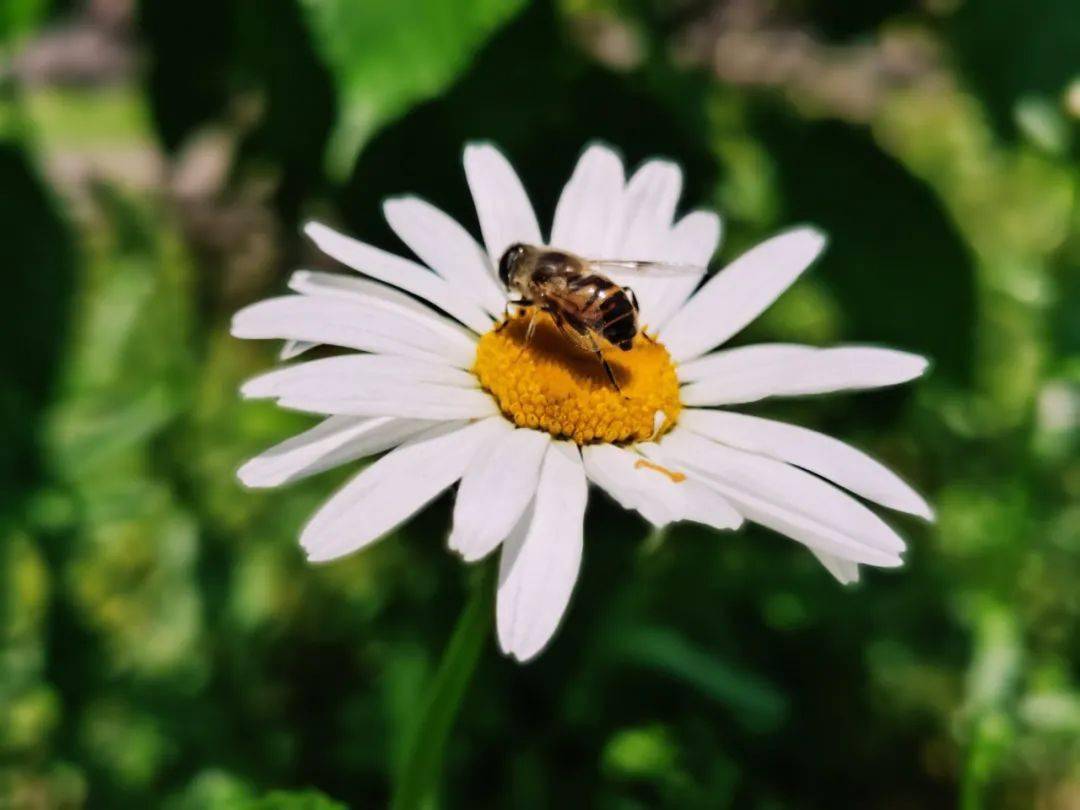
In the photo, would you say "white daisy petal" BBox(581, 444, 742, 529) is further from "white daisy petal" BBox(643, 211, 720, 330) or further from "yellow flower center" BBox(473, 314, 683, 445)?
"white daisy petal" BBox(643, 211, 720, 330)

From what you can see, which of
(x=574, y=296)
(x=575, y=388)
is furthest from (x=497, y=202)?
(x=575, y=388)

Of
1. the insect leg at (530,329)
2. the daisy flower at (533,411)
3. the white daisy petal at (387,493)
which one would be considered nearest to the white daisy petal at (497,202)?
the daisy flower at (533,411)

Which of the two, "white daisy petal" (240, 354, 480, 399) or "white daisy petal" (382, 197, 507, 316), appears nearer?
"white daisy petal" (240, 354, 480, 399)

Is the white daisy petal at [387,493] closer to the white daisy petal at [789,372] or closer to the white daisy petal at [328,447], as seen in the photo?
the white daisy petal at [328,447]

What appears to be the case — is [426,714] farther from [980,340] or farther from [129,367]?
[129,367]

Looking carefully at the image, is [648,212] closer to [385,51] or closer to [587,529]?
[385,51]

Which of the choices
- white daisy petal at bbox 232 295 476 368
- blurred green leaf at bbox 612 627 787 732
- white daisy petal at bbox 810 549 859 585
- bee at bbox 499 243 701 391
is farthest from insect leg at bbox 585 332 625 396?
blurred green leaf at bbox 612 627 787 732

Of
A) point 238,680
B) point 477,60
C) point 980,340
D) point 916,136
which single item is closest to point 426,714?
point 477,60
